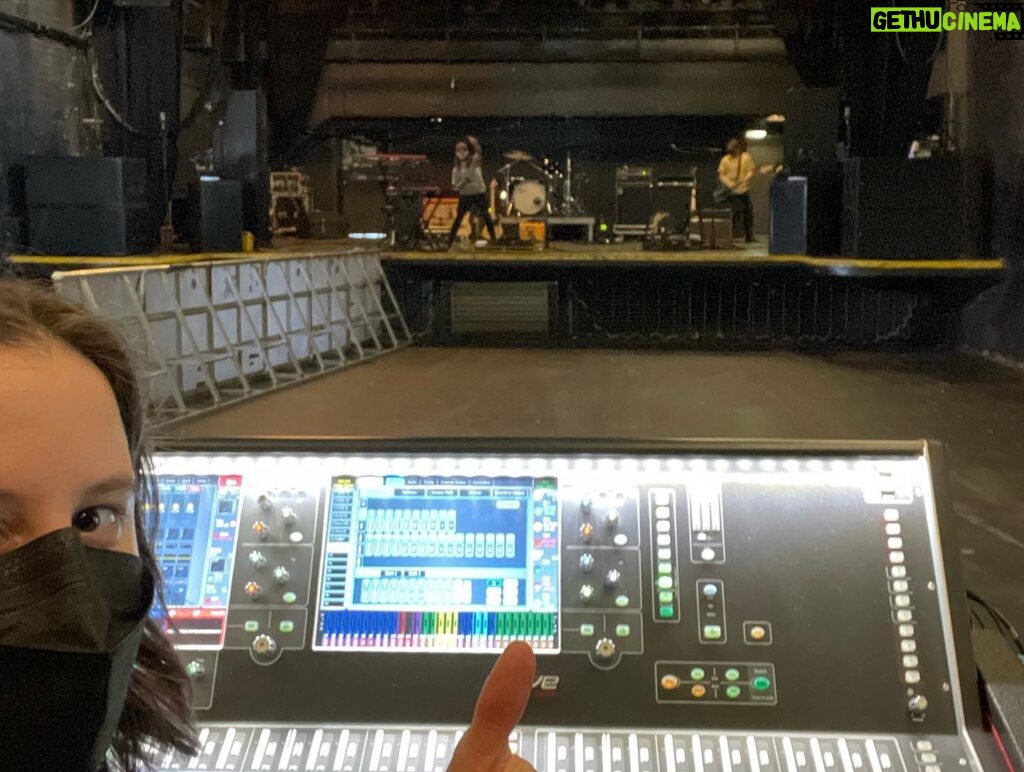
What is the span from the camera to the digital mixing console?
1.13m

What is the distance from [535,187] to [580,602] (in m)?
11.4

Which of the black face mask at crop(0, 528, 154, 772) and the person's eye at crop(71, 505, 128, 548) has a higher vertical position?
the person's eye at crop(71, 505, 128, 548)

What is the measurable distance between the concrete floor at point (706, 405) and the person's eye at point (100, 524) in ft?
11.3

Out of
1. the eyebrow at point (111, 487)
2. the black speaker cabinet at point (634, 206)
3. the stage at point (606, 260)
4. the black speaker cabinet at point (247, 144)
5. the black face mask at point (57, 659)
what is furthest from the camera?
the black speaker cabinet at point (634, 206)

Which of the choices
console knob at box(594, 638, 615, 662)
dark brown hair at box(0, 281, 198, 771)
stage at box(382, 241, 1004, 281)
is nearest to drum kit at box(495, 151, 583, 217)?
stage at box(382, 241, 1004, 281)

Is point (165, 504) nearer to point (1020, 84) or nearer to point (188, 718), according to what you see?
point (188, 718)

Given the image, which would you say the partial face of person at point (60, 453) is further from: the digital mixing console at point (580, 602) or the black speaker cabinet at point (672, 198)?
the black speaker cabinet at point (672, 198)

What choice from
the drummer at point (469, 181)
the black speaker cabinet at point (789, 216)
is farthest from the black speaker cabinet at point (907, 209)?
the drummer at point (469, 181)

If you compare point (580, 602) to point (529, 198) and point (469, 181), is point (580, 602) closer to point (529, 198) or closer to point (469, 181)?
point (469, 181)

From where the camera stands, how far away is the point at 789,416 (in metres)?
6.07

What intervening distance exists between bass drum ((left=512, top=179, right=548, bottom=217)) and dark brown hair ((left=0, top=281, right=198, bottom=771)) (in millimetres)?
11423

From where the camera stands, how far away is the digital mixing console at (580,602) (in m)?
1.13
